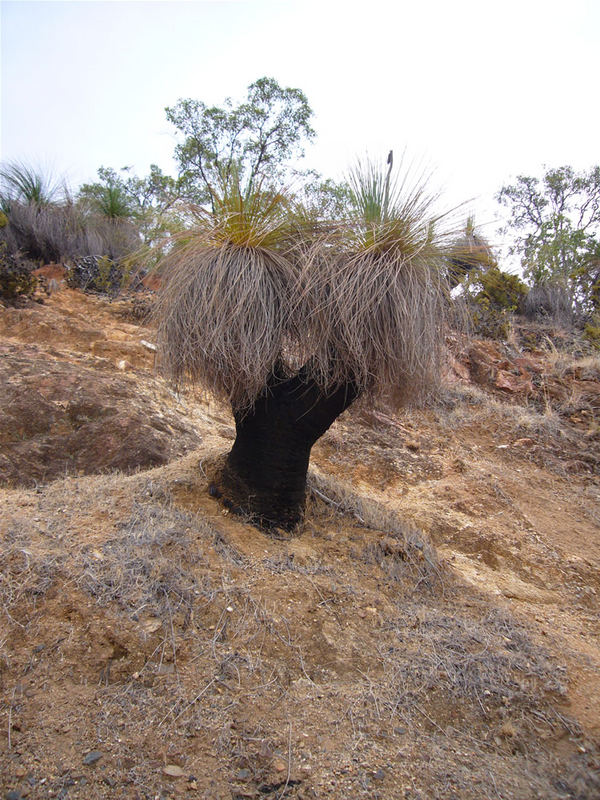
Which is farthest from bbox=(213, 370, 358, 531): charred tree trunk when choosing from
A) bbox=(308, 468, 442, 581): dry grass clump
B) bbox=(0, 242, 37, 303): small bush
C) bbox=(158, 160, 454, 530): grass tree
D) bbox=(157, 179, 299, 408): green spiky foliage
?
bbox=(0, 242, 37, 303): small bush

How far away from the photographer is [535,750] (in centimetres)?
221

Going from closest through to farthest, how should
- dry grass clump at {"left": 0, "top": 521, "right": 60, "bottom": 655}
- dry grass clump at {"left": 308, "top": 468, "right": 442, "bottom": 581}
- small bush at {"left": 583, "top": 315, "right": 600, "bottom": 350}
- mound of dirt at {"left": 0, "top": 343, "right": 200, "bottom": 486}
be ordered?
dry grass clump at {"left": 0, "top": 521, "right": 60, "bottom": 655}, dry grass clump at {"left": 308, "top": 468, "right": 442, "bottom": 581}, mound of dirt at {"left": 0, "top": 343, "right": 200, "bottom": 486}, small bush at {"left": 583, "top": 315, "right": 600, "bottom": 350}

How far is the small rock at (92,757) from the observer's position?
1.86 meters

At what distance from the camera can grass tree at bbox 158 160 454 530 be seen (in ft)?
10.5

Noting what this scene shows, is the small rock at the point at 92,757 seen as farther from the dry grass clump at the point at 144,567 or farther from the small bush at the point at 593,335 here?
the small bush at the point at 593,335

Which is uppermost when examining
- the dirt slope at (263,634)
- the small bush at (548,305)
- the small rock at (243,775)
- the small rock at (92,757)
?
the small bush at (548,305)

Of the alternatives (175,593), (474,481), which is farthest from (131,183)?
(175,593)

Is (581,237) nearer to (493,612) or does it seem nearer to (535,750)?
(493,612)

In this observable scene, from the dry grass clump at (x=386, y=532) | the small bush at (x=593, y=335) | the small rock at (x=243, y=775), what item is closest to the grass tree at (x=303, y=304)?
the dry grass clump at (x=386, y=532)

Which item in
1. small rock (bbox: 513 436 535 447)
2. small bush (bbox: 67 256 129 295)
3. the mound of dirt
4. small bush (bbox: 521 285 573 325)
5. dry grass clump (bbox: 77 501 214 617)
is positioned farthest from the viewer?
small bush (bbox: 521 285 573 325)

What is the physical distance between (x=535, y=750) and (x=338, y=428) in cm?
427

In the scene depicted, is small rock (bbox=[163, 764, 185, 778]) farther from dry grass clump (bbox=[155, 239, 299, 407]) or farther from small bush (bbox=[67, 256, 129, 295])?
small bush (bbox=[67, 256, 129, 295])

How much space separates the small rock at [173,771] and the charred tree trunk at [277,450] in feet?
6.00

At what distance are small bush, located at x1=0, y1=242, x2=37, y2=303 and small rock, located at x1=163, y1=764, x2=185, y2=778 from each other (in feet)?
19.2
